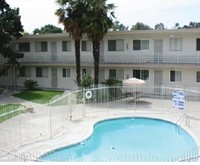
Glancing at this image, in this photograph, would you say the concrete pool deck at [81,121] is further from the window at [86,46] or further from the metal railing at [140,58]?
the window at [86,46]

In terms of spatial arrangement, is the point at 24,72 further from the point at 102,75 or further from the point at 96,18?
the point at 96,18

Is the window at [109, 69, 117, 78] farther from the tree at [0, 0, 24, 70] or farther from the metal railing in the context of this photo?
the tree at [0, 0, 24, 70]

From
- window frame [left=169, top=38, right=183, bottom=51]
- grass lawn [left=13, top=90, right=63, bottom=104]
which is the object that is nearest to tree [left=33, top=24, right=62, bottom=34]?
grass lawn [left=13, top=90, right=63, bottom=104]

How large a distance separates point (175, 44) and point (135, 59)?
13.9 ft

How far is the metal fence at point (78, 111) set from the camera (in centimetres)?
1593

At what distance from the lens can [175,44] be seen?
1217 inches

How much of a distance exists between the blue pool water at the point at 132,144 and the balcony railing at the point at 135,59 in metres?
9.70

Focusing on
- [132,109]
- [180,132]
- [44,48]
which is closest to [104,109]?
[132,109]

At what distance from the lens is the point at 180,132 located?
19469mm

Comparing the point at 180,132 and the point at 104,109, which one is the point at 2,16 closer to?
the point at 104,109

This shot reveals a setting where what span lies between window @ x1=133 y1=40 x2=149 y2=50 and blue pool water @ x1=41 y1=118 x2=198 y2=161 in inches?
446

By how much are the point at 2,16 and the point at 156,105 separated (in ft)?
63.4

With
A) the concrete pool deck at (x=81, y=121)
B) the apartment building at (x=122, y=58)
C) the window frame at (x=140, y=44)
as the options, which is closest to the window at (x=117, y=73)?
the apartment building at (x=122, y=58)

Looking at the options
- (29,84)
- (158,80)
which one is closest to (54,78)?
(29,84)
